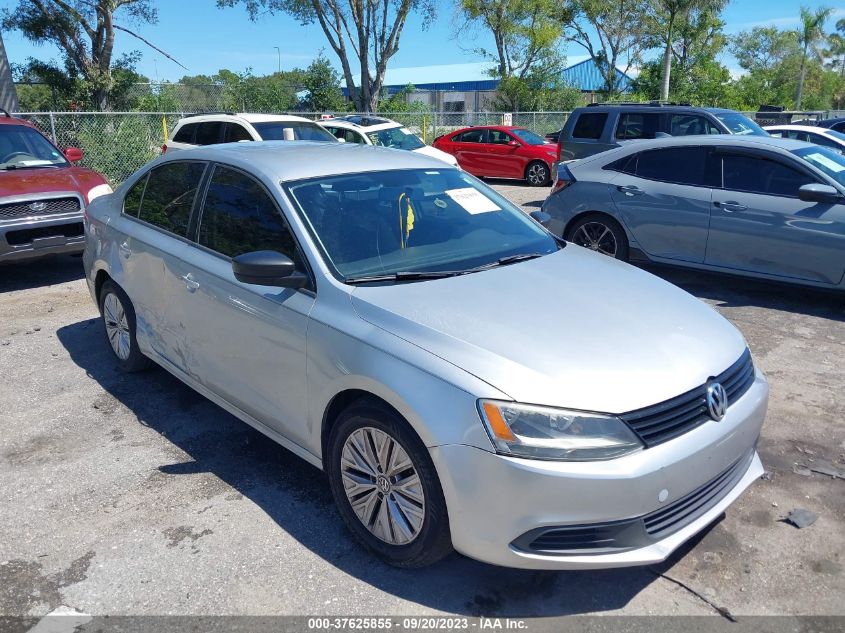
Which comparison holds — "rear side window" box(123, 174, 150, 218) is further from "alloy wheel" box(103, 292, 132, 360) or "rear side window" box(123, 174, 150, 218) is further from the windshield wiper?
the windshield wiper

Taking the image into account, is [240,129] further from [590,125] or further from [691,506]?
[691,506]

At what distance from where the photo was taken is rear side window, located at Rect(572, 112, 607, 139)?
1212 cm

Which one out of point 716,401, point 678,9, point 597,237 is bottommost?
point 597,237

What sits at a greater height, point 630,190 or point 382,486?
point 630,190

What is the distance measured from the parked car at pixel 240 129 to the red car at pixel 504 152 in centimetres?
690

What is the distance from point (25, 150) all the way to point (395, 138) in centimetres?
932

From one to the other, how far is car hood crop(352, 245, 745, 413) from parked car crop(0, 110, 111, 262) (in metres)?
5.72

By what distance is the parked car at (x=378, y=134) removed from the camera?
15.1m

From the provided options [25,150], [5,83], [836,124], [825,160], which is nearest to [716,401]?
[825,160]

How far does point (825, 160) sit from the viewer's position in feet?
22.6

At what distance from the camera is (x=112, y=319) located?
521cm

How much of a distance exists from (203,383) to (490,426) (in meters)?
2.19

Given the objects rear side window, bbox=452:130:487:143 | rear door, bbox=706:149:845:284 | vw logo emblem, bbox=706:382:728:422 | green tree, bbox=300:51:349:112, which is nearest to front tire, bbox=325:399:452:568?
vw logo emblem, bbox=706:382:728:422

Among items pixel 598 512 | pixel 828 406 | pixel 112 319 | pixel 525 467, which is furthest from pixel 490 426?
pixel 112 319
